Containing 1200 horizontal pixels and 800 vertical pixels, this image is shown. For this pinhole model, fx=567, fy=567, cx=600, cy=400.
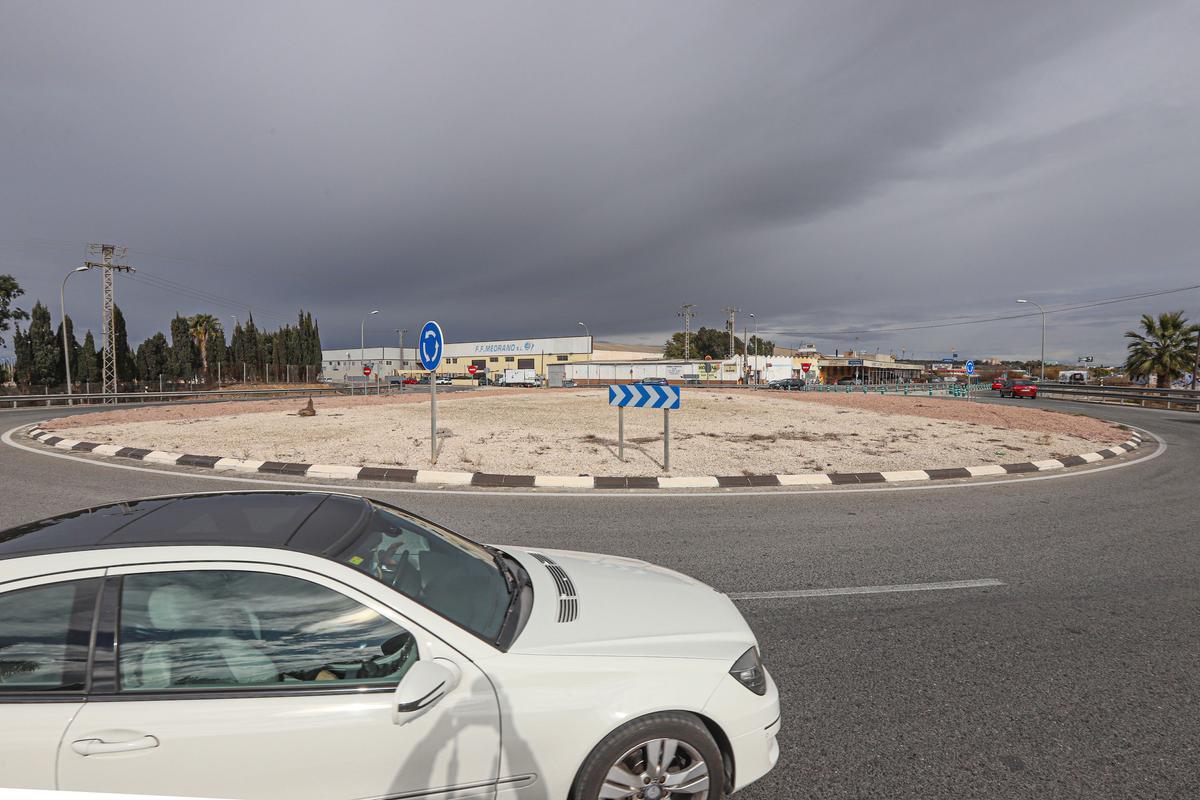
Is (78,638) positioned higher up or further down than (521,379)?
further down

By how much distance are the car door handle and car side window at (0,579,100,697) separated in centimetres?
16

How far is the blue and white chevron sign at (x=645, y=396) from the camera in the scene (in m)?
8.59

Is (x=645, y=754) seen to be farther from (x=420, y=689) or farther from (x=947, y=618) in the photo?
(x=947, y=618)

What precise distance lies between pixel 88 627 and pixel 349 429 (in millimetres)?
13264

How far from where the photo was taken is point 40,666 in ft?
5.55

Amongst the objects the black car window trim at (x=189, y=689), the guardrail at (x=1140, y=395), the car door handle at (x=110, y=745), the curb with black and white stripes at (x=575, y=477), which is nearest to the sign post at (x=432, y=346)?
the curb with black and white stripes at (x=575, y=477)

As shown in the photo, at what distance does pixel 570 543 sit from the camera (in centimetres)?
544

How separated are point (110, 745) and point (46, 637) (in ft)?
1.31

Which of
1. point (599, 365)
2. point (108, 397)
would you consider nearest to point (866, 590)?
point (108, 397)

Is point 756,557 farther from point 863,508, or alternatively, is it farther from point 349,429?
point 349,429

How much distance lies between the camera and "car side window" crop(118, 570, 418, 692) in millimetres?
1759

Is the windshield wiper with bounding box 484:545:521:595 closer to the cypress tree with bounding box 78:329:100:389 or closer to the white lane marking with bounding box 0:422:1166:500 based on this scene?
the white lane marking with bounding box 0:422:1166:500

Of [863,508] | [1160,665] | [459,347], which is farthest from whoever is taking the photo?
[459,347]

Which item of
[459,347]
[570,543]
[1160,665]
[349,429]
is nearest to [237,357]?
[459,347]
